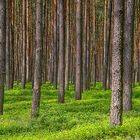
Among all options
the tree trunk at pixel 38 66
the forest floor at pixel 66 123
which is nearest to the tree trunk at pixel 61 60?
the forest floor at pixel 66 123

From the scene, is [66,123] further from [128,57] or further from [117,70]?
[128,57]

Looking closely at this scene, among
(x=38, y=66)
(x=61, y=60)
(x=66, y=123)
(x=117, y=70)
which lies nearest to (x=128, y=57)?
(x=38, y=66)

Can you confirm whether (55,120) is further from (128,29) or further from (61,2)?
(61,2)

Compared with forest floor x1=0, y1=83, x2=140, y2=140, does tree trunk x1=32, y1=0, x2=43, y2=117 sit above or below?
above

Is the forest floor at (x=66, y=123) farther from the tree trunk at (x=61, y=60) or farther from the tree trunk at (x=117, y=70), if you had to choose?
the tree trunk at (x=61, y=60)

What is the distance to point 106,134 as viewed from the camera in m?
11.1

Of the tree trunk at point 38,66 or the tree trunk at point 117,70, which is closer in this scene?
the tree trunk at point 117,70

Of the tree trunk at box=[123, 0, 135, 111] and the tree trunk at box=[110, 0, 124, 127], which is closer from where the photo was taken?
the tree trunk at box=[110, 0, 124, 127]

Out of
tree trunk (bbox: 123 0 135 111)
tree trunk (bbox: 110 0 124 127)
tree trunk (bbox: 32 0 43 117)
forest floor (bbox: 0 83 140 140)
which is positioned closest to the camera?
forest floor (bbox: 0 83 140 140)

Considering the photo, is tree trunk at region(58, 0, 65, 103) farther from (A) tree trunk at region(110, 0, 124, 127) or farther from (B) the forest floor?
(A) tree trunk at region(110, 0, 124, 127)

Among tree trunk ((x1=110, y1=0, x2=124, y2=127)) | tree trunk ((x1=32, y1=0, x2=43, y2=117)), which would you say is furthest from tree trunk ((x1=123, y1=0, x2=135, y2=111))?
tree trunk ((x1=110, y1=0, x2=124, y2=127))

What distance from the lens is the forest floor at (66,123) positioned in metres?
11.1

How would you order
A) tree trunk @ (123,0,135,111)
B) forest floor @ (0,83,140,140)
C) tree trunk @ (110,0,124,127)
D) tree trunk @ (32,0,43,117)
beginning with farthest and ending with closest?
tree trunk @ (123,0,135,111) < tree trunk @ (32,0,43,117) < tree trunk @ (110,0,124,127) < forest floor @ (0,83,140,140)

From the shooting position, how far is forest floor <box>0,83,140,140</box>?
11.1 m
